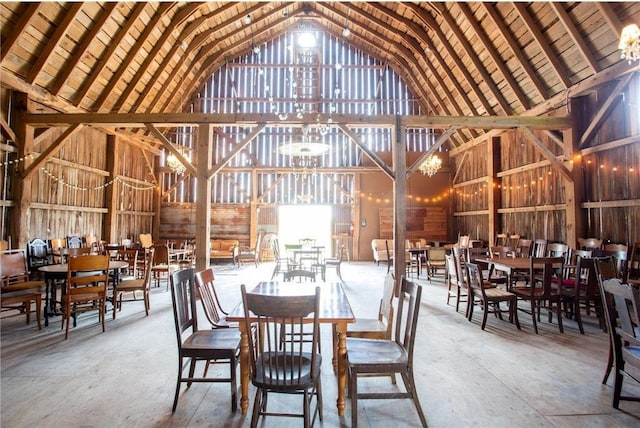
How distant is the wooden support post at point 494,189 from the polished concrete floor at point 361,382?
15.9 ft

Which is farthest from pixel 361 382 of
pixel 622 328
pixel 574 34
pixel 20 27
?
pixel 20 27

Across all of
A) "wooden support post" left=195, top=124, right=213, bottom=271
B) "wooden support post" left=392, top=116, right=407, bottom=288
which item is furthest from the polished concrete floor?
"wooden support post" left=195, top=124, right=213, bottom=271

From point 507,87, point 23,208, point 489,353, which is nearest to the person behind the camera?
point 489,353

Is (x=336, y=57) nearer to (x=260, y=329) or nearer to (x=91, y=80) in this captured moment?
(x=91, y=80)

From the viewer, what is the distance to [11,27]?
565 centimetres

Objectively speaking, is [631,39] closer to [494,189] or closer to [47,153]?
[494,189]

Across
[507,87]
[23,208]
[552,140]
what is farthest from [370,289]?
[23,208]

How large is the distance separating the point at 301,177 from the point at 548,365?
1005 cm

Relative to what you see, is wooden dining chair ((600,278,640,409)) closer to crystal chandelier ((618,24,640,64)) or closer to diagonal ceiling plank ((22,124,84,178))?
crystal chandelier ((618,24,640,64))

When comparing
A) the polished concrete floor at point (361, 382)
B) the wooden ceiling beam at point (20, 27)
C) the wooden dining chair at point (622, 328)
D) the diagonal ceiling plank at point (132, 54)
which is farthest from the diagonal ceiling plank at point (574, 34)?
the wooden ceiling beam at point (20, 27)

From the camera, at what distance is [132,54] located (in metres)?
7.61

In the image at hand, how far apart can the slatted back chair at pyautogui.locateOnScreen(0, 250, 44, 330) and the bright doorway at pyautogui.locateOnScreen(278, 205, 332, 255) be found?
8130 millimetres

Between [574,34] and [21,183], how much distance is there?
10.6 metres

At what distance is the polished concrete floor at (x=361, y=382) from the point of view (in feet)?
7.69
